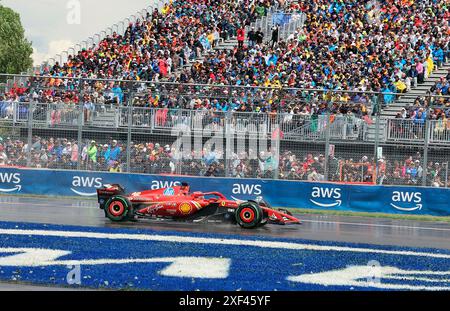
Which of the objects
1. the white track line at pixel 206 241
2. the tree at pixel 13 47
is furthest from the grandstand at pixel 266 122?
the tree at pixel 13 47

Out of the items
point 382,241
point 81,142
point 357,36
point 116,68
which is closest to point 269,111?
point 81,142

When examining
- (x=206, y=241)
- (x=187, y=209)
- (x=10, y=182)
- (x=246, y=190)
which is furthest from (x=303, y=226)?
(x=10, y=182)

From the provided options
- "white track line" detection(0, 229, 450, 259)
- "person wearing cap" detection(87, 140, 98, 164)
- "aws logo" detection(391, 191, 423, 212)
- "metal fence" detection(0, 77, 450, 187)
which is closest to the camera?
"white track line" detection(0, 229, 450, 259)

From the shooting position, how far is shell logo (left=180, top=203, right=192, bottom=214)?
19.5 meters

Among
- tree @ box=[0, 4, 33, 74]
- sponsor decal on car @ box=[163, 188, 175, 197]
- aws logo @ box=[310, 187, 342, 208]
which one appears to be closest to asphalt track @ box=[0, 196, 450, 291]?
sponsor decal on car @ box=[163, 188, 175, 197]

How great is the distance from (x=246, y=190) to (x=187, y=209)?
6793 millimetres

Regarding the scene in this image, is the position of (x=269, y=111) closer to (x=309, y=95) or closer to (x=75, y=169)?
(x=309, y=95)

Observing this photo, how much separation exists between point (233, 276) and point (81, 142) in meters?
14.6

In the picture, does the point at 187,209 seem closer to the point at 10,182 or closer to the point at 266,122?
the point at 266,122

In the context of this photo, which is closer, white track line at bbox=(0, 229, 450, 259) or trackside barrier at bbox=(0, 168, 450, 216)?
white track line at bbox=(0, 229, 450, 259)

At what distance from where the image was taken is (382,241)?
18.9 metres

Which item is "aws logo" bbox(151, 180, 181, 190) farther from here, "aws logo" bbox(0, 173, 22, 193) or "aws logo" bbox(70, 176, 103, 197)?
"aws logo" bbox(0, 173, 22, 193)

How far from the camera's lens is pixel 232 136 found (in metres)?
25.6

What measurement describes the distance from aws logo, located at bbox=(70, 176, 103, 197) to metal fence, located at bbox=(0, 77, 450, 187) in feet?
1.23
